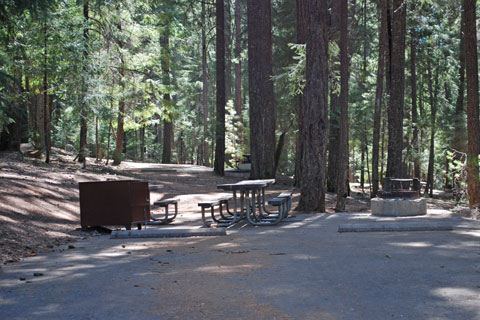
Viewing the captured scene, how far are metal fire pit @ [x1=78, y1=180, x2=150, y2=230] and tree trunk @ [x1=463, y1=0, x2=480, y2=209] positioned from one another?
9.59 metres

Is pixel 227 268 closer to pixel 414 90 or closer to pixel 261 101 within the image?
pixel 261 101

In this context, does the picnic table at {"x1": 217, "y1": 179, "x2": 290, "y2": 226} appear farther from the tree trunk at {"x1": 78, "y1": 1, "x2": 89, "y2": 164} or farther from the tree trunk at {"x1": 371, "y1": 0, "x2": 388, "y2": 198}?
the tree trunk at {"x1": 371, "y1": 0, "x2": 388, "y2": 198}

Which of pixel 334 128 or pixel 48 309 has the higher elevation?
pixel 334 128

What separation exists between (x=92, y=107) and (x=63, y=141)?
1996cm

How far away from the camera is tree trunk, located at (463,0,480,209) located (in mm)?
15242

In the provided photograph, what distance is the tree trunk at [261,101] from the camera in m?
22.1

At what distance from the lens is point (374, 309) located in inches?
178

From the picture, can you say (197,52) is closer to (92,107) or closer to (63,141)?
(63,141)

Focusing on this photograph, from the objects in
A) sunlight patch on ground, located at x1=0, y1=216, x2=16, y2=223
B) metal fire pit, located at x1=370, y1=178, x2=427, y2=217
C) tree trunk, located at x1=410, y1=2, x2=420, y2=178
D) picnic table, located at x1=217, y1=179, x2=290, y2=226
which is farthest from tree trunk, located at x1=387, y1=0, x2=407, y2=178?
sunlight patch on ground, located at x1=0, y1=216, x2=16, y2=223

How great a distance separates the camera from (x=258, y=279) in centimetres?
593

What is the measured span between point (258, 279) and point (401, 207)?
7.62m

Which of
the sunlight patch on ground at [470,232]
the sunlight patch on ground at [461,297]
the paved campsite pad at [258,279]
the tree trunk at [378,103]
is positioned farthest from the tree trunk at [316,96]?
the tree trunk at [378,103]

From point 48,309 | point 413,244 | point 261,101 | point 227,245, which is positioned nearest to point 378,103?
point 261,101

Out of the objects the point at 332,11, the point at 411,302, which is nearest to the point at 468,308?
the point at 411,302
